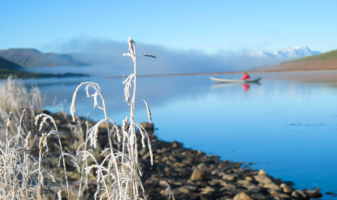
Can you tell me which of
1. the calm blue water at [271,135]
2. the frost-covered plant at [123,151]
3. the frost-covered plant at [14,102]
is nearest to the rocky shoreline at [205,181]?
the calm blue water at [271,135]

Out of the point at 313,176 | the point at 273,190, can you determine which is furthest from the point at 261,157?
the point at 273,190

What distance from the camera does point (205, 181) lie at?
4.25 m

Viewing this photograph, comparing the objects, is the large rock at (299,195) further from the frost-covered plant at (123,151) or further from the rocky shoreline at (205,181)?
the frost-covered plant at (123,151)

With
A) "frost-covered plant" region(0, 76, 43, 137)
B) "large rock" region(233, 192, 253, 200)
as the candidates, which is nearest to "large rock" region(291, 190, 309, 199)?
"large rock" region(233, 192, 253, 200)

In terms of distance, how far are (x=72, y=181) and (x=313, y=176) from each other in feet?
13.0

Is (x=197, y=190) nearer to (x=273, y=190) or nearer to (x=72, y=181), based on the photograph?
(x=273, y=190)

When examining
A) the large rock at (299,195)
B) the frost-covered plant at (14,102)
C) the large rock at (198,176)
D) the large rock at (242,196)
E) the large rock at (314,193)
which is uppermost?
the frost-covered plant at (14,102)

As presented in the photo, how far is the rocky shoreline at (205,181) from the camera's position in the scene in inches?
141

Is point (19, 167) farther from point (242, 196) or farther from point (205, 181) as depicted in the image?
point (205, 181)

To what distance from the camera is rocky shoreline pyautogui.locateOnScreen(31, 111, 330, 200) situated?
141 inches

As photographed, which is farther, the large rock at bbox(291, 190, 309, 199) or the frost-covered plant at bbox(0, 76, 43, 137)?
the frost-covered plant at bbox(0, 76, 43, 137)

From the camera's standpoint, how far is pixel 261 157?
19.0 feet

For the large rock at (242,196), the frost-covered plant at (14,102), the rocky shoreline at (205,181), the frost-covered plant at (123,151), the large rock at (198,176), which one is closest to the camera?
the frost-covered plant at (123,151)

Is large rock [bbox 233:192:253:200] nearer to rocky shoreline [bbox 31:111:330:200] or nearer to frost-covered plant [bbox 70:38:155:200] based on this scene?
rocky shoreline [bbox 31:111:330:200]
